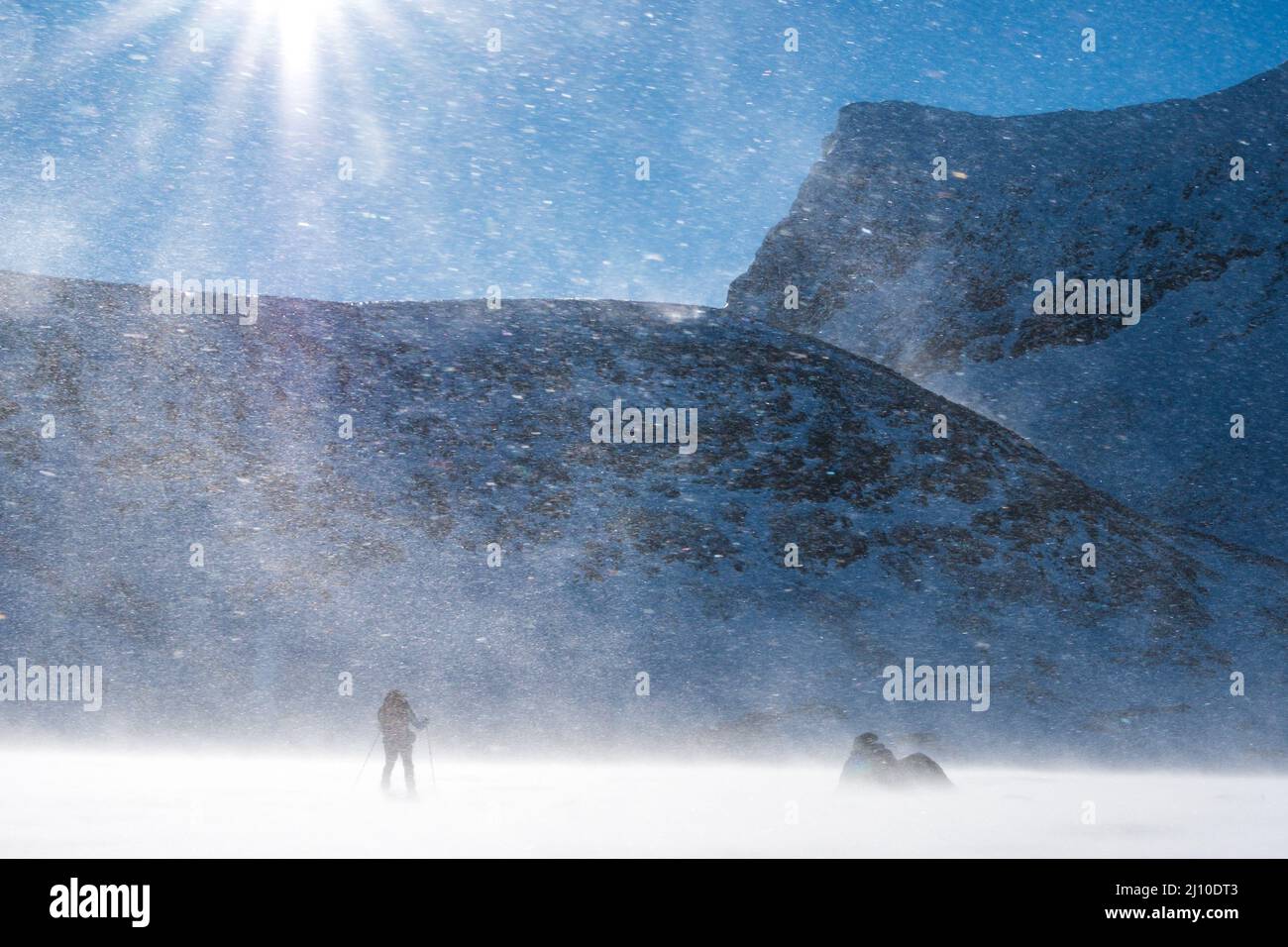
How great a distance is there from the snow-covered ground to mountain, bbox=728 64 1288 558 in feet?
146

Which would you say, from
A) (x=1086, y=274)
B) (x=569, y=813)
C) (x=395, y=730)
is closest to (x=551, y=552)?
(x=395, y=730)

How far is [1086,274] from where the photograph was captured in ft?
255

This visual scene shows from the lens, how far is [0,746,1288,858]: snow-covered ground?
1012 centimetres

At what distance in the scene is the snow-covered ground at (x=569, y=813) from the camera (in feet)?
33.2

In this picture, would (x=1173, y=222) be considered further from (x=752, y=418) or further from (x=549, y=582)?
(x=549, y=582)

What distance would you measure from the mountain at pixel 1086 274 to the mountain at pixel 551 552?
721 inches

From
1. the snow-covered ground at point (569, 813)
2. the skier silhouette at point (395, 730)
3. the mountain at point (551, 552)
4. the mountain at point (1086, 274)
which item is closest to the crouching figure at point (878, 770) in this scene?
the snow-covered ground at point (569, 813)

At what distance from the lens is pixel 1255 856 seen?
984cm

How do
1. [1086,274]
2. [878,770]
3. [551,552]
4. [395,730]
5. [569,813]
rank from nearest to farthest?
[569,813]
[395,730]
[878,770]
[551,552]
[1086,274]

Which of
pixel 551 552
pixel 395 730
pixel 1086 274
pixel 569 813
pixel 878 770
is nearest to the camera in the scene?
pixel 569 813

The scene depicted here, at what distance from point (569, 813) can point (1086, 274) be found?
74.5 meters

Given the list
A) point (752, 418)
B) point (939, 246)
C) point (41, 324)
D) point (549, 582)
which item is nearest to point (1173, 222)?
point (939, 246)

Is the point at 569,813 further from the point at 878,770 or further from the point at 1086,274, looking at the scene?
the point at 1086,274

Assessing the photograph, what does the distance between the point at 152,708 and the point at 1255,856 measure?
2182cm
